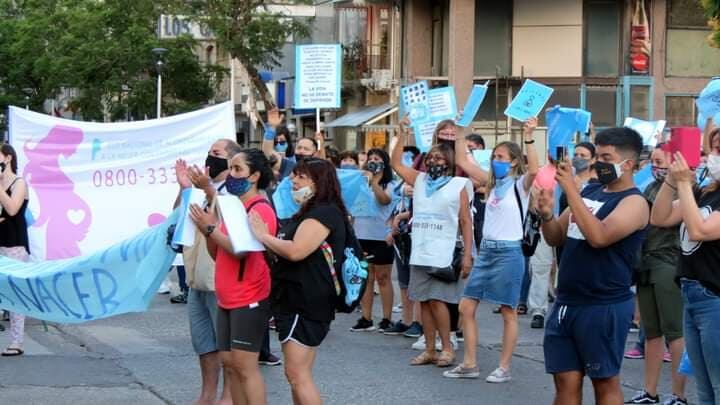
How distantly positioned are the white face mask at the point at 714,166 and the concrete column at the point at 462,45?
2814 cm

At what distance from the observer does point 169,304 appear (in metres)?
14.4

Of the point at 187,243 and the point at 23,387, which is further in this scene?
the point at 23,387

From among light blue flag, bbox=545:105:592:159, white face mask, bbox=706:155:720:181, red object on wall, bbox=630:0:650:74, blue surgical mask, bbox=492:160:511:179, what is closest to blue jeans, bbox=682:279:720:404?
white face mask, bbox=706:155:720:181

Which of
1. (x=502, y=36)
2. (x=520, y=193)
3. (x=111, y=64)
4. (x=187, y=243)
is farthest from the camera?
(x=111, y=64)

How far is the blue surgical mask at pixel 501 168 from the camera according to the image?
9.77 metres

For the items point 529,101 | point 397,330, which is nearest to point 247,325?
point 529,101

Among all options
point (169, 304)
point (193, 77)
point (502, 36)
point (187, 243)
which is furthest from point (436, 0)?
point (187, 243)

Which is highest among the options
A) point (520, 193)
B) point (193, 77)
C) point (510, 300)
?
point (193, 77)

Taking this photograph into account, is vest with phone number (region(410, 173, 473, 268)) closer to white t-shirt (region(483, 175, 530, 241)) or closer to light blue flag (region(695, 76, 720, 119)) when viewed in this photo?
white t-shirt (region(483, 175, 530, 241))

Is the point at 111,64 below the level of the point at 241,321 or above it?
above

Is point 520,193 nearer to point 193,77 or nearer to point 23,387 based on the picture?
point 23,387

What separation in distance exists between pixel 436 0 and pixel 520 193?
27.3 metres

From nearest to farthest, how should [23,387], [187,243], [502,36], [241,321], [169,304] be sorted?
[241,321] < [187,243] < [23,387] < [169,304] < [502,36]

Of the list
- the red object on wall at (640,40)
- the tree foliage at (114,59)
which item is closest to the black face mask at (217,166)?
the red object on wall at (640,40)
